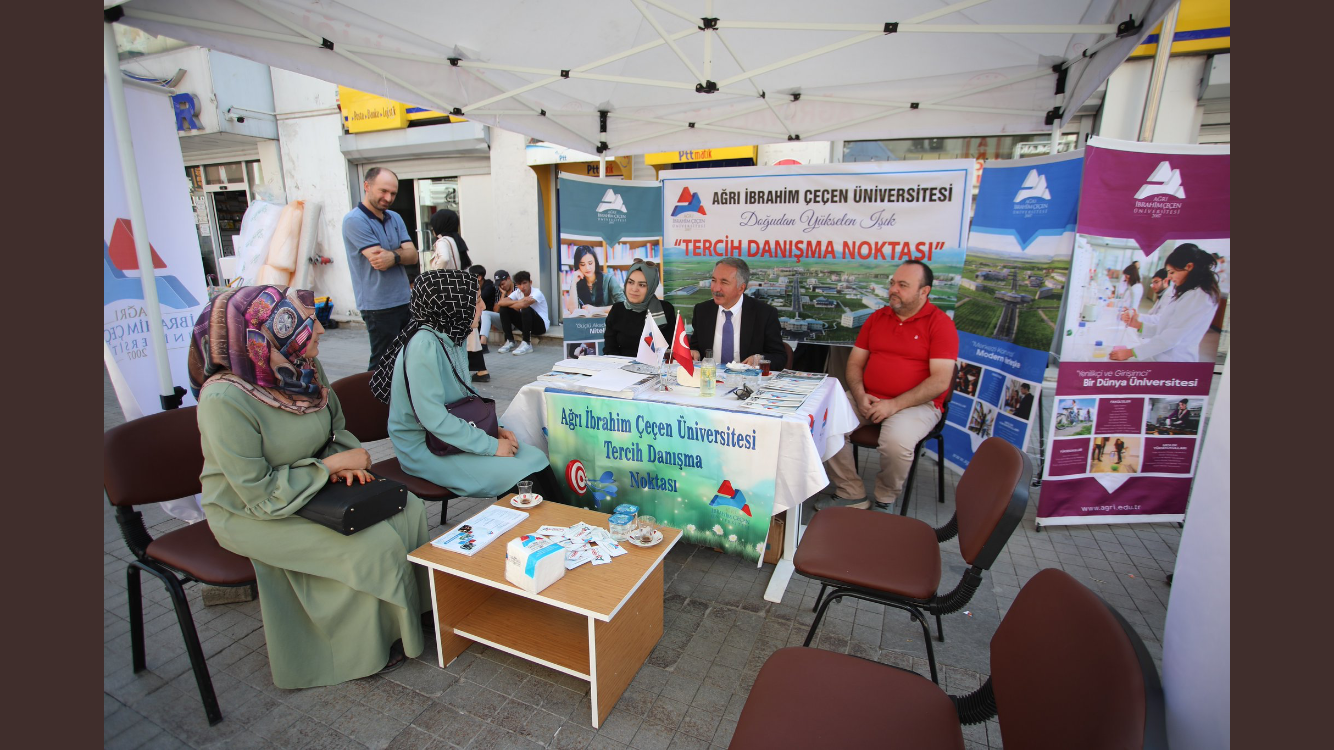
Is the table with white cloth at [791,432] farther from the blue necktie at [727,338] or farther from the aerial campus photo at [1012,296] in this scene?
the aerial campus photo at [1012,296]

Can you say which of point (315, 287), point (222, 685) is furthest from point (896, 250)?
point (315, 287)

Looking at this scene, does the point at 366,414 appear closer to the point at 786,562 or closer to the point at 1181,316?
the point at 786,562

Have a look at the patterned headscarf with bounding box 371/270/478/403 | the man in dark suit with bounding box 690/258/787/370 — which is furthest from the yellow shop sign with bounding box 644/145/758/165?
the patterned headscarf with bounding box 371/270/478/403

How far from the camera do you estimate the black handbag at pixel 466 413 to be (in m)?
2.60

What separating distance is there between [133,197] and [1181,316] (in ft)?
16.9

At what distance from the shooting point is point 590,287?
5.04m

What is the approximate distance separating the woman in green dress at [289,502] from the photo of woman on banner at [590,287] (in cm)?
295

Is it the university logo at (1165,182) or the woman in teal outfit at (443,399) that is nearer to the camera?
the woman in teal outfit at (443,399)

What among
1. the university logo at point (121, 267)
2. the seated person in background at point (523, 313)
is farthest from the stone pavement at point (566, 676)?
the seated person in background at point (523, 313)

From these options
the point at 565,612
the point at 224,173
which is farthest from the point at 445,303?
the point at 224,173

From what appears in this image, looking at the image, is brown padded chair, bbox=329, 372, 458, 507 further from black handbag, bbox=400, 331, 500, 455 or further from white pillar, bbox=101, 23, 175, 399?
white pillar, bbox=101, 23, 175, 399

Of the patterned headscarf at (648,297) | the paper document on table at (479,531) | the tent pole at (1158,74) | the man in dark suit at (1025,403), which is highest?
the tent pole at (1158,74)

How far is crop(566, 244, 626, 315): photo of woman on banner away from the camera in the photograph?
4.97m

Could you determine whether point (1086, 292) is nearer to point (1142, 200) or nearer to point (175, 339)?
point (1142, 200)
